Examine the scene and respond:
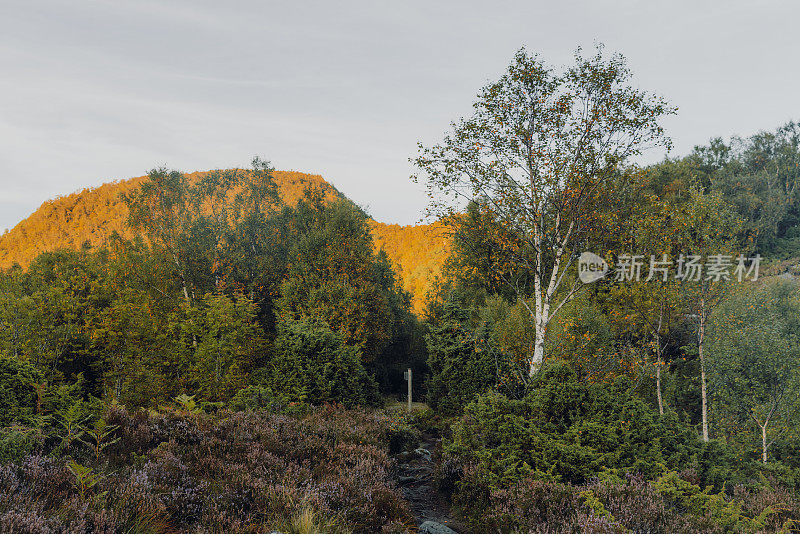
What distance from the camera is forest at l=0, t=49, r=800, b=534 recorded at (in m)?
5.24

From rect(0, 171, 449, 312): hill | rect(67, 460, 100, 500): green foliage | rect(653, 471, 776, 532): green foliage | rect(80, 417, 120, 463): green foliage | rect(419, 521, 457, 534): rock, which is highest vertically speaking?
rect(0, 171, 449, 312): hill

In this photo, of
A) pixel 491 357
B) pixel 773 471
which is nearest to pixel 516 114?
pixel 491 357

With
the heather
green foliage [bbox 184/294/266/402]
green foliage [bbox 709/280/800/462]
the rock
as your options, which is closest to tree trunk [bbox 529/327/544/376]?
the heather

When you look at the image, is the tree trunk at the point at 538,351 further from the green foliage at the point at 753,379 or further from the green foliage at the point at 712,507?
the green foliage at the point at 753,379

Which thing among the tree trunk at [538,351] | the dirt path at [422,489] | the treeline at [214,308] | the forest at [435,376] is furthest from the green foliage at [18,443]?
the tree trunk at [538,351]

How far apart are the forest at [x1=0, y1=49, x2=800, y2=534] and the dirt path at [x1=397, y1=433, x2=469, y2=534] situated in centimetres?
8

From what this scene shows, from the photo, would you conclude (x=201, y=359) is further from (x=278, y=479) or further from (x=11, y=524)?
(x=11, y=524)

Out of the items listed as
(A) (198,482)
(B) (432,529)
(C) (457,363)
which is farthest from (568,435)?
(C) (457,363)

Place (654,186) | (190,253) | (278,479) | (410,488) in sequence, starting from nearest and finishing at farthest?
1. (278,479)
2. (410,488)
3. (190,253)
4. (654,186)

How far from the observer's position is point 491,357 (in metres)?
16.5

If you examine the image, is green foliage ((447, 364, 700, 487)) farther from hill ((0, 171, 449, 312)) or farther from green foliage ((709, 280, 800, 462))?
hill ((0, 171, 449, 312))

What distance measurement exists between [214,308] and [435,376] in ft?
32.0

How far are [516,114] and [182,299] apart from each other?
20788mm

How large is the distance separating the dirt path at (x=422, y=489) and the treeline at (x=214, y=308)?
15.1 ft
